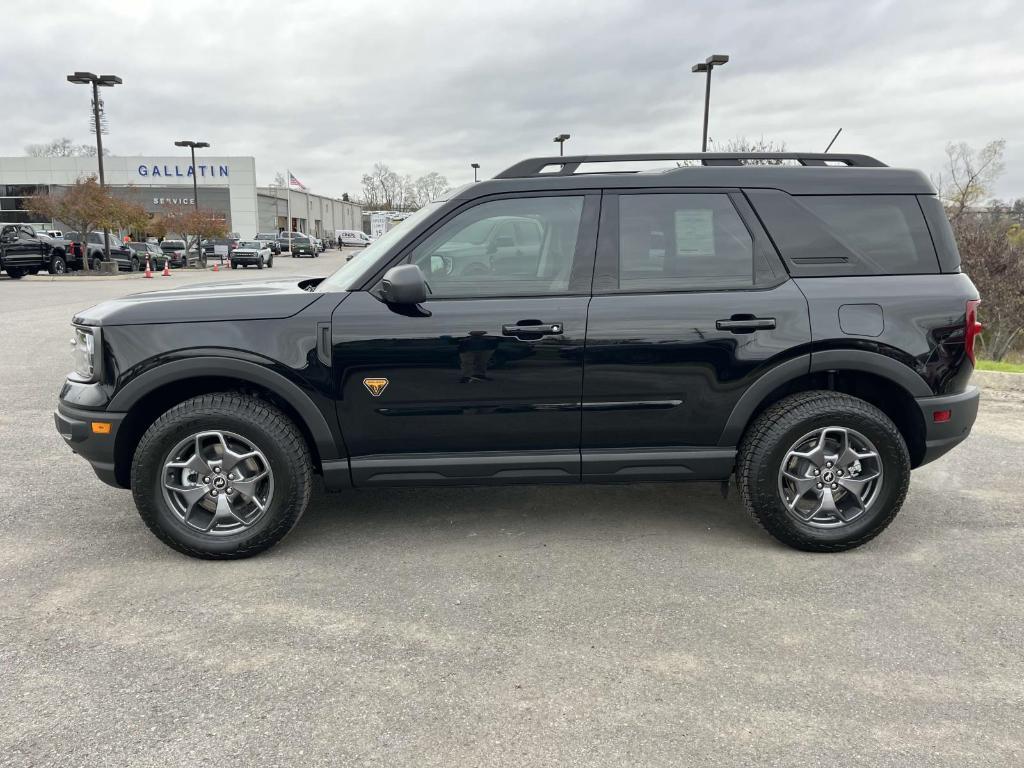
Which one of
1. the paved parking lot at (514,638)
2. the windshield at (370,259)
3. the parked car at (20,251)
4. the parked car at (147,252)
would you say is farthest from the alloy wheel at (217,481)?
the parked car at (147,252)

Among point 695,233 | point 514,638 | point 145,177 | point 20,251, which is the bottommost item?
point 514,638

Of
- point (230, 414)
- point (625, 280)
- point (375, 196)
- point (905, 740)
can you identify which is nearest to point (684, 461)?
point (625, 280)

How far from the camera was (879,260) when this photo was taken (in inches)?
143

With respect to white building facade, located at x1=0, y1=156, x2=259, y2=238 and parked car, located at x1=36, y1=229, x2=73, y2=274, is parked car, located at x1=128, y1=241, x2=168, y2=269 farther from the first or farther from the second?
white building facade, located at x1=0, y1=156, x2=259, y2=238

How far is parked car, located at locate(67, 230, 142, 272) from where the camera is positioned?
94.9ft

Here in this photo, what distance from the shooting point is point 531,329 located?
3.44m

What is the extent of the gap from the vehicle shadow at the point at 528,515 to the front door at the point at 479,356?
1.53 ft

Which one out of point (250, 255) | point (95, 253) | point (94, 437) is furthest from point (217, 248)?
point (94, 437)

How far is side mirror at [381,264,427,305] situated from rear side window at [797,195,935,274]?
6.36 ft

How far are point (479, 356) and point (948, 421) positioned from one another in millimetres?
2356

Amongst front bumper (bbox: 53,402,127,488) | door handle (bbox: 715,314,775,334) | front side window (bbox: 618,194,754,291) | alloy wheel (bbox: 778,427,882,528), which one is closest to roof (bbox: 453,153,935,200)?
front side window (bbox: 618,194,754,291)

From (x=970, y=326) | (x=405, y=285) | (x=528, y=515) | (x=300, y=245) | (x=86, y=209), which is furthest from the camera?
(x=300, y=245)

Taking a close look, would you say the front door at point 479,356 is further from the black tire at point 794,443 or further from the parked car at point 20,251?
the parked car at point 20,251

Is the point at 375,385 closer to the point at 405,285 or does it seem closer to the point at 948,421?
the point at 405,285
